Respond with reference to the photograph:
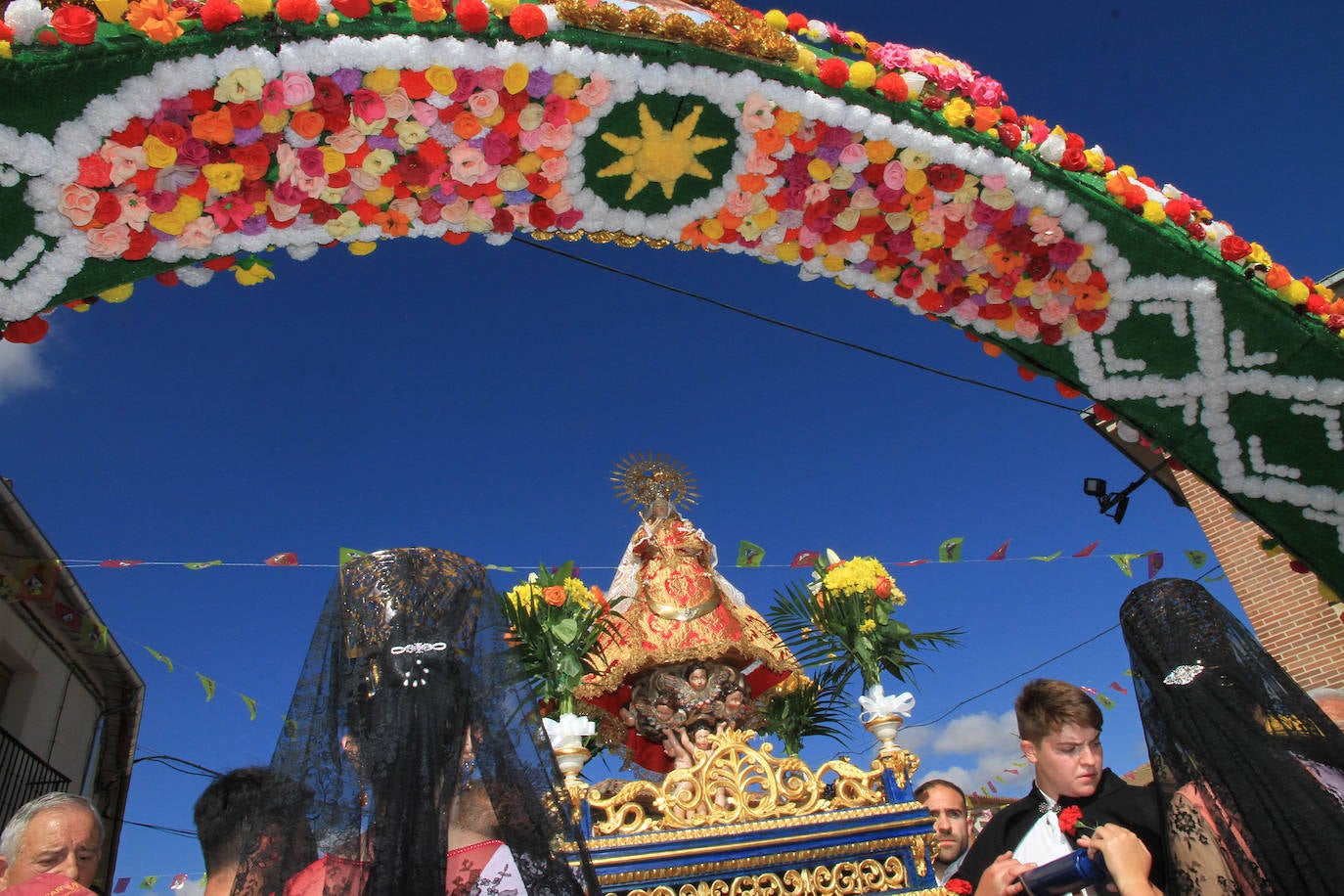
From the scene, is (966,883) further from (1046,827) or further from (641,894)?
(641,894)

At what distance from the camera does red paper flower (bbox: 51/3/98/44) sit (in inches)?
98.4

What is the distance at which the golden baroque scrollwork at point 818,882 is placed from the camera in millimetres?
3633

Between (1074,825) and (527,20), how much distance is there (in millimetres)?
2974

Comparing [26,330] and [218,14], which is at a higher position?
[218,14]

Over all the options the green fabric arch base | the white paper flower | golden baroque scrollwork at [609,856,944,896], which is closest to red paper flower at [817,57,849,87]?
the green fabric arch base

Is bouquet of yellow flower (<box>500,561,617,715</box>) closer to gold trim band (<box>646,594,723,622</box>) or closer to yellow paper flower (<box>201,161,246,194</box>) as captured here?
gold trim band (<box>646,594,723,622</box>)

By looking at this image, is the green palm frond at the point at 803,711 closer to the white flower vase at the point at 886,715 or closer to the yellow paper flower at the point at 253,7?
the white flower vase at the point at 886,715

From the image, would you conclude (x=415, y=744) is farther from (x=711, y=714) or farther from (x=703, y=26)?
(x=711, y=714)

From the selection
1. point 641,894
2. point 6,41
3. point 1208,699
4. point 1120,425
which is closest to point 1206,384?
point 1120,425

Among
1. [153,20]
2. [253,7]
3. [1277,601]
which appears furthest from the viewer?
[1277,601]

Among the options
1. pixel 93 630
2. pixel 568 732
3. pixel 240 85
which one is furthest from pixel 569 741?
pixel 93 630

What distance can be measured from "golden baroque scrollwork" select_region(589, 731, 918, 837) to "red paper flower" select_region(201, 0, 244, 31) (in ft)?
10.2

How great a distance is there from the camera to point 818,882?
3748mm

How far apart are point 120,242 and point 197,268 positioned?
1.01 ft
